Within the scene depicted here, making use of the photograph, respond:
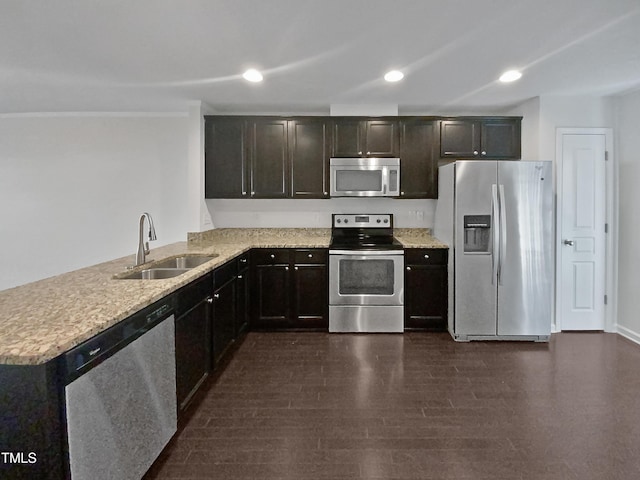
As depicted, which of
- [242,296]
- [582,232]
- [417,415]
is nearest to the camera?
[417,415]

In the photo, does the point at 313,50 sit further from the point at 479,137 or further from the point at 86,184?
the point at 86,184

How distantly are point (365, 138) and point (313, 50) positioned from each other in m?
1.62

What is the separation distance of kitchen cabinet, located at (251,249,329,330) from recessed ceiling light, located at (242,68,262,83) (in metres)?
1.65

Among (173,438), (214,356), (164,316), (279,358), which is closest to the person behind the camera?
(164,316)

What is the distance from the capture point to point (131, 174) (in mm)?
4754

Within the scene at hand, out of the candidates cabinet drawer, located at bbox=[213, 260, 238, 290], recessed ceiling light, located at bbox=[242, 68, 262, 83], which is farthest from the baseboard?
recessed ceiling light, located at bbox=[242, 68, 262, 83]

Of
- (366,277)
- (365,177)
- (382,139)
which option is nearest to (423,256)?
(366,277)

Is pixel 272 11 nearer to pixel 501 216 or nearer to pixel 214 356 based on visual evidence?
pixel 214 356

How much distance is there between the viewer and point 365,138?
4348 mm

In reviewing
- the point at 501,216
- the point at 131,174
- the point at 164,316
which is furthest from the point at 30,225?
the point at 501,216

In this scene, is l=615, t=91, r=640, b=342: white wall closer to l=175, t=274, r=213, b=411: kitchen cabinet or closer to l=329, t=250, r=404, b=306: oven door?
l=329, t=250, r=404, b=306: oven door

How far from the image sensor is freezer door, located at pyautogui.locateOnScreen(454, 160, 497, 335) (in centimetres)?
372

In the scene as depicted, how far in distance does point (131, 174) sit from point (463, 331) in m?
4.14

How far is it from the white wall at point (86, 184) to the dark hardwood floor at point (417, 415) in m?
2.29
